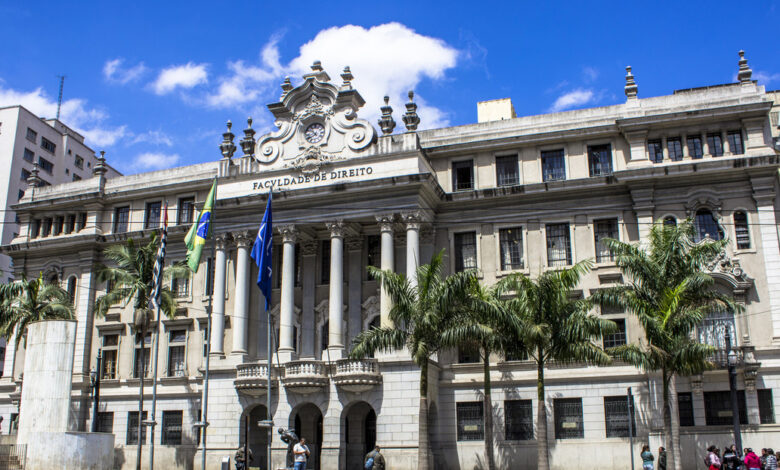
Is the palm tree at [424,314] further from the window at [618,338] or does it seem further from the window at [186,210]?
the window at [186,210]

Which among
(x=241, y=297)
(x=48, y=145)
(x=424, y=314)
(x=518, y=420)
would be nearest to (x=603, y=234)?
(x=518, y=420)

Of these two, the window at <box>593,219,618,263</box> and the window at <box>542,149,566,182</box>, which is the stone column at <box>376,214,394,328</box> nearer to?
the window at <box>542,149,566,182</box>

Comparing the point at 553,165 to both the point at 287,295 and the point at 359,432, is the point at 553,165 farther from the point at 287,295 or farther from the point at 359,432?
the point at 359,432

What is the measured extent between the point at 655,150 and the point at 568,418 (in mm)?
14262

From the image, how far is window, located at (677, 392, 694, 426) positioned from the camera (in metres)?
36.1

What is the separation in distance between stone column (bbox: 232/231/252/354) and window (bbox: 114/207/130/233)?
1083 centimetres

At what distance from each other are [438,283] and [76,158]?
69925mm

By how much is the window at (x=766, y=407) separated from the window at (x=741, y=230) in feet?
22.3

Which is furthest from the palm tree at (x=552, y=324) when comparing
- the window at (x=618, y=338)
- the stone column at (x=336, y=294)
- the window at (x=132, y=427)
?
the window at (x=132, y=427)

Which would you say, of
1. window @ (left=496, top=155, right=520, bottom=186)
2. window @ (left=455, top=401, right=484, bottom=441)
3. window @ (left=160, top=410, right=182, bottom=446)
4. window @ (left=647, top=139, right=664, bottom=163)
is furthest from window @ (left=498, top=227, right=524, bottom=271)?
window @ (left=160, top=410, right=182, bottom=446)

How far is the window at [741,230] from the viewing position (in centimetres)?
3747

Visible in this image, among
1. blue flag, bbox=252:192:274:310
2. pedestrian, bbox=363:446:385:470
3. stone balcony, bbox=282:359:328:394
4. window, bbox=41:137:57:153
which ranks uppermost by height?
window, bbox=41:137:57:153

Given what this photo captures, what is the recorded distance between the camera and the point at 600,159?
41312mm

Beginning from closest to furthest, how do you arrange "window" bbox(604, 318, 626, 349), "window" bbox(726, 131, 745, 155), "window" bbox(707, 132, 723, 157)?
"window" bbox(604, 318, 626, 349) → "window" bbox(726, 131, 745, 155) → "window" bbox(707, 132, 723, 157)
